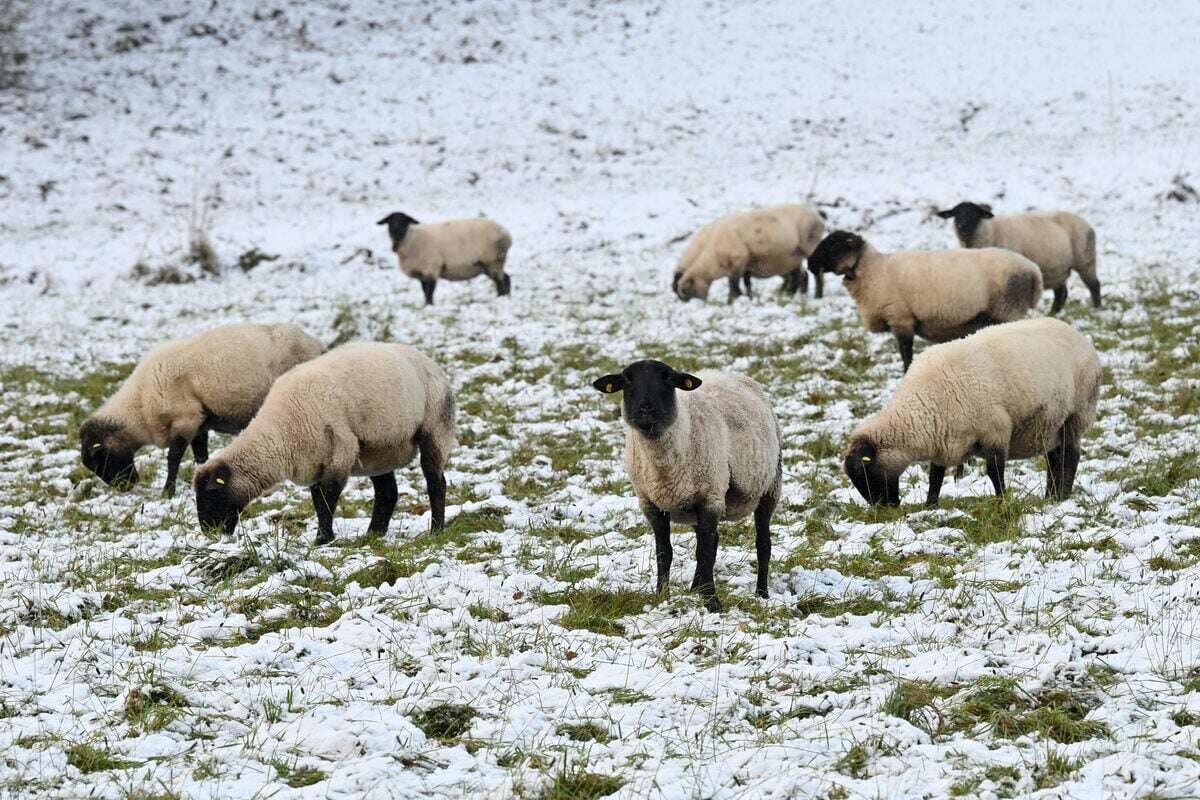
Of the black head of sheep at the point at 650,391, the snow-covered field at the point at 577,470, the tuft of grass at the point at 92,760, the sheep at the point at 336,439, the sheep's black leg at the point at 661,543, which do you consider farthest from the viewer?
the sheep at the point at 336,439

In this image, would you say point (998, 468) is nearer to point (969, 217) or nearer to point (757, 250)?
point (969, 217)

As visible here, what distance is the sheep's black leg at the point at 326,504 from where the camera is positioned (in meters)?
8.13

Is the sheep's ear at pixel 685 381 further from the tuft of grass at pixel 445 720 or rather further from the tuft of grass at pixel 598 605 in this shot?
the tuft of grass at pixel 445 720

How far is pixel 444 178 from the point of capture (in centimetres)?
2873

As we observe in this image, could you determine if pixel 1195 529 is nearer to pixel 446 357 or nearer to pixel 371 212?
pixel 446 357

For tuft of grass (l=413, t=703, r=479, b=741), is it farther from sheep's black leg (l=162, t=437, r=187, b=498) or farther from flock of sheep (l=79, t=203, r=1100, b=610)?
sheep's black leg (l=162, t=437, r=187, b=498)

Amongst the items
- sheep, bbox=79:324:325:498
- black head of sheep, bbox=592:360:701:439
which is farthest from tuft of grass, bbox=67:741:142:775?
sheep, bbox=79:324:325:498

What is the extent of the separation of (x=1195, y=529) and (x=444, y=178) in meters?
24.1

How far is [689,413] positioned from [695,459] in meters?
0.32

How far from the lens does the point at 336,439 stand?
811cm

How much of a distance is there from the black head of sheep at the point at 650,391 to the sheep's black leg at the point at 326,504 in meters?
2.72

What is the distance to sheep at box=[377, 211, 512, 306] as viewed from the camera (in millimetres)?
20213

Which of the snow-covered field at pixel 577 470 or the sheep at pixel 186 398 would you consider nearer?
the snow-covered field at pixel 577 470

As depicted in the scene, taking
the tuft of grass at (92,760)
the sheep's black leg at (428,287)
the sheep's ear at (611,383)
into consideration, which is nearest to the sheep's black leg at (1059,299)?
the sheep's black leg at (428,287)
